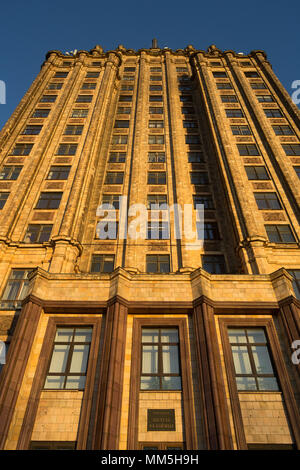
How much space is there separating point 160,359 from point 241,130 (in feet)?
91.8

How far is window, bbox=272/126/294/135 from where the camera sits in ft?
115

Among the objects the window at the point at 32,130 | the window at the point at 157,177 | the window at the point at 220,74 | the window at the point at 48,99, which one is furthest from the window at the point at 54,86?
the window at the point at 220,74

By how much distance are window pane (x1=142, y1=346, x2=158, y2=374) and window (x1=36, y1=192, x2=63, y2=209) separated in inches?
611

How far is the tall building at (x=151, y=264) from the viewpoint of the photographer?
14.0 meters

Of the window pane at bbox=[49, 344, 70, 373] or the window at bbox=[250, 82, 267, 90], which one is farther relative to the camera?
the window at bbox=[250, 82, 267, 90]

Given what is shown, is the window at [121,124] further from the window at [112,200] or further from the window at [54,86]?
the window at [112,200]

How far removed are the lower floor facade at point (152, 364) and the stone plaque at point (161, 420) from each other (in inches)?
1.7

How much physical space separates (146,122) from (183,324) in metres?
29.6

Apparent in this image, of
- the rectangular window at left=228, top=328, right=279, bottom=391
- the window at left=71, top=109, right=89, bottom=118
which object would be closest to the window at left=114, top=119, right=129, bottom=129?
the window at left=71, top=109, right=89, bottom=118

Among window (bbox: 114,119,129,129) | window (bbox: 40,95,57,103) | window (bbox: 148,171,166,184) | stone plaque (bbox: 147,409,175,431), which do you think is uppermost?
window (bbox: 40,95,57,103)

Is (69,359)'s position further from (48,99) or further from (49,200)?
(48,99)

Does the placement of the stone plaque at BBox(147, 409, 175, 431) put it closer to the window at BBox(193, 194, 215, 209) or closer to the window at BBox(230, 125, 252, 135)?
the window at BBox(193, 194, 215, 209)

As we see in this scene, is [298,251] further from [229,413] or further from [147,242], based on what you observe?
[229,413]

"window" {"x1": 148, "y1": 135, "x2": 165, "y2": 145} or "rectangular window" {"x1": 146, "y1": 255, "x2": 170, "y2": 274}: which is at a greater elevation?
"window" {"x1": 148, "y1": 135, "x2": 165, "y2": 145}
